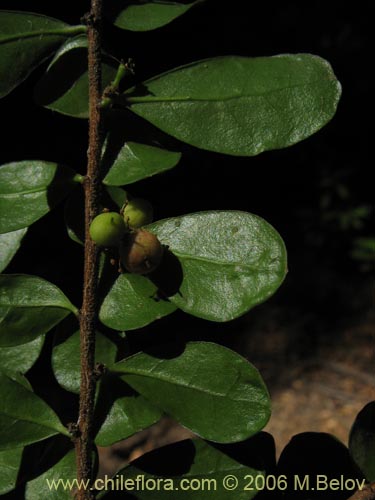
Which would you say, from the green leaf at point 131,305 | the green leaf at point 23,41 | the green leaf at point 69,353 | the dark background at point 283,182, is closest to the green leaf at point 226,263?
the green leaf at point 131,305

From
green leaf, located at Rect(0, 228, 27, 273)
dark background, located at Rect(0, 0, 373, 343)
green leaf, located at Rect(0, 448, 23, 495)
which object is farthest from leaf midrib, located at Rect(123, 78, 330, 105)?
dark background, located at Rect(0, 0, 373, 343)

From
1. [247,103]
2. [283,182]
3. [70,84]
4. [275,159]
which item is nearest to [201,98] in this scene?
[247,103]

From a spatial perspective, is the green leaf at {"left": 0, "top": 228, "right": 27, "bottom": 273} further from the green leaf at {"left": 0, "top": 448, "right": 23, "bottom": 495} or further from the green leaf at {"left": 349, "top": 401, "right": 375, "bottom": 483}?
the green leaf at {"left": 349, "top": 401, "right": 375, "bottom": 483}

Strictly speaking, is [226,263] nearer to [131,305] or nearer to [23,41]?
[131,305]

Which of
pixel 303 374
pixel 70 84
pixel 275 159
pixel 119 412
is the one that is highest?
pixel 70 84

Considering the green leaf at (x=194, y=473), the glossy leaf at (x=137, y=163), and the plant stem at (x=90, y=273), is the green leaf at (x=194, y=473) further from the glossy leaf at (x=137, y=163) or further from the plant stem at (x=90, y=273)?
the glossy leaf at (x=137, y=163)
